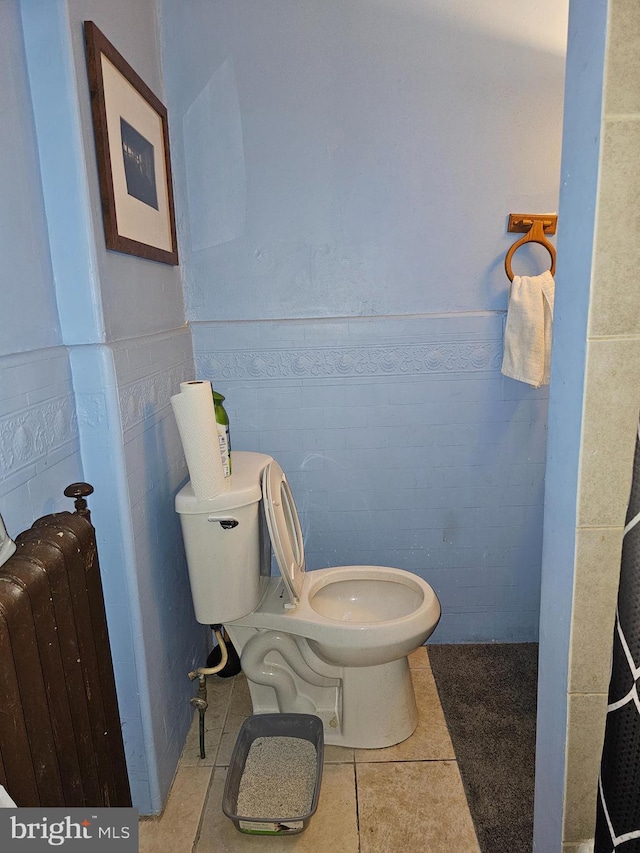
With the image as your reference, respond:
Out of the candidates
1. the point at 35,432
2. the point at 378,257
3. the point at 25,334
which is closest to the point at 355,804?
the point at 35,432

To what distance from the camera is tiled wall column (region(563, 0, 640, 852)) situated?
696 millimetres

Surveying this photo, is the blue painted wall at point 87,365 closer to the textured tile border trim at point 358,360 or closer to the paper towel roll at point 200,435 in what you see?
the paper towel roll at point 200,435

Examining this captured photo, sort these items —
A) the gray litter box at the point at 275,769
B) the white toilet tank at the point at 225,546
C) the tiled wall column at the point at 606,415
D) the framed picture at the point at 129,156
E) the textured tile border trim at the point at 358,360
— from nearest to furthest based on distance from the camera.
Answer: the tiled wall column at the point at 606,415 → the framed picture at the point at 129,156 → the gray litter box at the point at 275,769 → the white toilet tank at the point at 225,546 → the textured tile border trim at the point at 358,360

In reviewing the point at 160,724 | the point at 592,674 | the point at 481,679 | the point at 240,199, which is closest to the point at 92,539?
the point at 160,724

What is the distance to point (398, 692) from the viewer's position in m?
1.77

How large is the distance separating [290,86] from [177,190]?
1.60 feet

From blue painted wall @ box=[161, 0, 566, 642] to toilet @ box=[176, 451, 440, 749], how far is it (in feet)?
1.08

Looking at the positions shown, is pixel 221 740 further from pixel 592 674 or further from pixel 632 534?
pixel 632 534

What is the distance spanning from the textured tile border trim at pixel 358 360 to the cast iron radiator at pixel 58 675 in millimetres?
987

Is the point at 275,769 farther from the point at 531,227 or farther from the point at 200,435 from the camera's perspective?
the point at 531,227

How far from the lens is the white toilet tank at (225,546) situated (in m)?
1.56

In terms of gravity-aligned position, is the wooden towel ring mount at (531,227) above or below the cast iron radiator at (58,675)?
above
